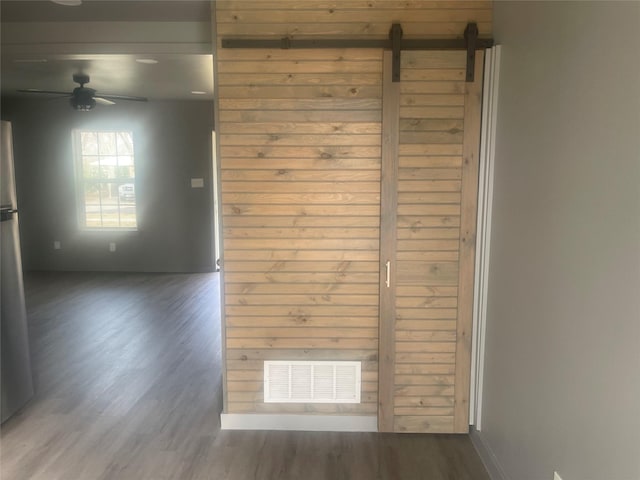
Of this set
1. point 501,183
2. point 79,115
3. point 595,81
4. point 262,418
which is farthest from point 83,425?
point 79,115

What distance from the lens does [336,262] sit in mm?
2496

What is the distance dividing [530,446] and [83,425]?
2.40 m

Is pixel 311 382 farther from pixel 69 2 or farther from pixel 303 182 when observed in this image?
pixel 69 2

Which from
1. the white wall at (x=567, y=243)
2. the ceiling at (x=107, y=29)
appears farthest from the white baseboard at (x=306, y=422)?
the ceiling at (x=107, y=29)

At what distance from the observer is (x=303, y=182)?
8.04 ft

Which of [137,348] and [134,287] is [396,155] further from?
[134,287]

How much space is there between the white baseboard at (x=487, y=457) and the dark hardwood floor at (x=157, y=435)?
4cm

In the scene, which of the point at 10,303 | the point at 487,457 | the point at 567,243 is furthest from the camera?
the point at 10,303

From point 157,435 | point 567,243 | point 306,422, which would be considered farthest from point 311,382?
point 567,243

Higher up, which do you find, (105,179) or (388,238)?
(105,179)

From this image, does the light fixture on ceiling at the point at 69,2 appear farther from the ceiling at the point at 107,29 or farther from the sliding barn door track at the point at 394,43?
the sliding barn door track at the point at 394,43

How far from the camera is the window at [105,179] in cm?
663

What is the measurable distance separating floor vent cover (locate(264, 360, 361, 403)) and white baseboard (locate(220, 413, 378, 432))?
95 millimetres

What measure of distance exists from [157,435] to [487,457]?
1783 millimetres
